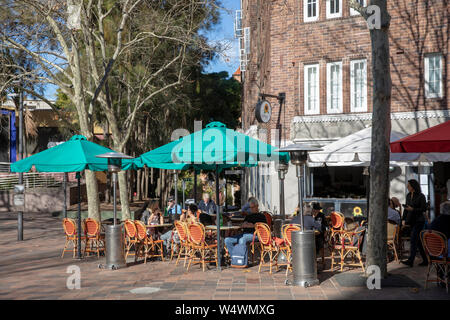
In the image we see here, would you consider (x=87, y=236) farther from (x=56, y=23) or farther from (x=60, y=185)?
(x=60, y=185)

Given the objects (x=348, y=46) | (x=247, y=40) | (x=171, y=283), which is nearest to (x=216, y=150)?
(x=171, y=283)

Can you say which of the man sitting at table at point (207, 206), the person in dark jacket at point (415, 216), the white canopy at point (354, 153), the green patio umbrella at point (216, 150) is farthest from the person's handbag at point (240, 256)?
the man sitting at table at point (207, 206)

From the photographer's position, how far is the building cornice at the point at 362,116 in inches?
631

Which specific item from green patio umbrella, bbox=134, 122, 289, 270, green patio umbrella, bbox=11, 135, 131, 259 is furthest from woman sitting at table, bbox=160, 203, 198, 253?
green patio umbrella, bbox=11, 135, 131, 259

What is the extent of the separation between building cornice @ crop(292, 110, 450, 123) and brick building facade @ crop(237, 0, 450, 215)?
0.03m

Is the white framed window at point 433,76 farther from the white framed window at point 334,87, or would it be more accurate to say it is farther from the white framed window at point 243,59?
the white framed window at point 243,59

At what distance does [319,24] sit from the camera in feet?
56.9

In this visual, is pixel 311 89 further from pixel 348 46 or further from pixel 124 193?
pixel 124 193

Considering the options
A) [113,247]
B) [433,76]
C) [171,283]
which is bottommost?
[171,283]

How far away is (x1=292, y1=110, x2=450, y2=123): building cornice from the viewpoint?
1602cm

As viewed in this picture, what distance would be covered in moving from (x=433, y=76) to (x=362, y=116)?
2.52m

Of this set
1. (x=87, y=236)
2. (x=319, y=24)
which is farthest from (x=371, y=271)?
(x=319, y=24)

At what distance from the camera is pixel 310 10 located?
17.7 metres

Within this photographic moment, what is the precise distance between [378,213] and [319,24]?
1017cm
